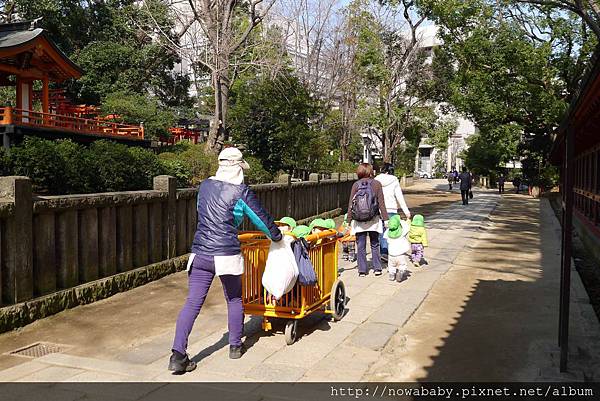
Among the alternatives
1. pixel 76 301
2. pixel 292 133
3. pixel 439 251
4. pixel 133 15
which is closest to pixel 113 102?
pixel 133 15

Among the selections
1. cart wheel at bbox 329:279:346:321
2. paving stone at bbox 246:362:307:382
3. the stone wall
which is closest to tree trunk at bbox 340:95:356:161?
the stone wall

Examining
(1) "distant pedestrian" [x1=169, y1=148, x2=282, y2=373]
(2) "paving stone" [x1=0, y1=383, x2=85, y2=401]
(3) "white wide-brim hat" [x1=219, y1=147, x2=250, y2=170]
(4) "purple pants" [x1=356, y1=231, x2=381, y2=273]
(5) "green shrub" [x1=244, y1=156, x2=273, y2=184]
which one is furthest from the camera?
(5) "green shrub" [x1=244, y1=156, x2=273, y2=184]

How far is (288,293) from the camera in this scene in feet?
18.2

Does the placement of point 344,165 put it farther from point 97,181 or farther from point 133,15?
point 97,181

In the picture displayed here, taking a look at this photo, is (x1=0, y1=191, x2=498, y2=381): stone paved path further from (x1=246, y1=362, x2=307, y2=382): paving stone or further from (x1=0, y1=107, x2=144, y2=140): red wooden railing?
(x1=0, y1=107, x2=144, y2=140): red wooden railing

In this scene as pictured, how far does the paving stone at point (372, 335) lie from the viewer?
5.43 metres

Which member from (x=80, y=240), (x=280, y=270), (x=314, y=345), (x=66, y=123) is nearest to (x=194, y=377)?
(x=280, y=270)

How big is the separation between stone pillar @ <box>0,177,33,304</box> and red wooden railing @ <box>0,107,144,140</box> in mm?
14039

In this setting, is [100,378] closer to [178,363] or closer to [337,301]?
[178,363]

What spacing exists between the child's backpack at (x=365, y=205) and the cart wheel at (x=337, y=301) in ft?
7.50

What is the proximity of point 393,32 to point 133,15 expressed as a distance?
590 inches

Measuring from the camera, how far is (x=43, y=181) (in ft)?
37.9

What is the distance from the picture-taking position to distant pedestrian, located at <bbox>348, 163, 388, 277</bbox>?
838 centimetres

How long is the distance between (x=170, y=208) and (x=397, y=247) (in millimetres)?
3604
